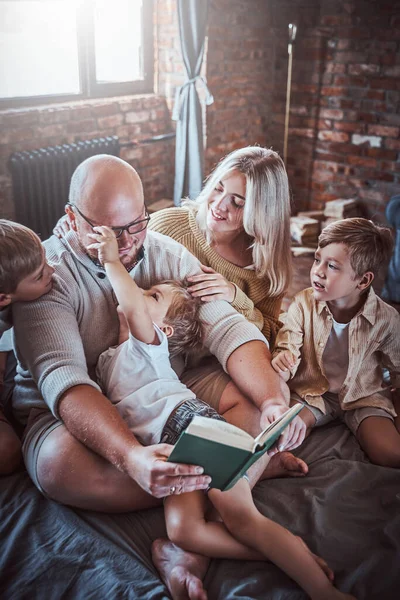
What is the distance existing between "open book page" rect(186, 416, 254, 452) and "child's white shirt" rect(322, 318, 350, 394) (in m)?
0.88

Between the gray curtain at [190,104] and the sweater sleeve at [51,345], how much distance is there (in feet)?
9.27

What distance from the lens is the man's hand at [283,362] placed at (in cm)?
177

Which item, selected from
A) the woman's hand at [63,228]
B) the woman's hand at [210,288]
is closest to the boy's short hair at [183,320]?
the woman's hand at [210,288]

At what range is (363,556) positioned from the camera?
1.39m

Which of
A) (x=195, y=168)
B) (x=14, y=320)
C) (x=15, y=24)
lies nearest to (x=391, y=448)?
(x=14, y=320)

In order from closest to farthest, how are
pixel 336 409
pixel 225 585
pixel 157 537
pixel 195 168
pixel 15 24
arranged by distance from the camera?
pixel 225 585 < pixel 157 537 < pixel 336 409 < pixel 15 24 < pixel 195 168

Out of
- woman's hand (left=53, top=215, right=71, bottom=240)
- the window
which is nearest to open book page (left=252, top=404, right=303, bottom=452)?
woman's hand (left=53, top=215, right=71, bottom=240)

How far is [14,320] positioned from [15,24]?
9.34 feet

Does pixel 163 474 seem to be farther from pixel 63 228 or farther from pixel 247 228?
pixel 247 228

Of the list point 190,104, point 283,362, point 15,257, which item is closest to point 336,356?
point 283,362

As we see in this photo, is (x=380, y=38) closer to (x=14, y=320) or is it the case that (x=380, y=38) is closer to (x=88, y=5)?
(x=88, y=5)

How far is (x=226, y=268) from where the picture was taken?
2205mm

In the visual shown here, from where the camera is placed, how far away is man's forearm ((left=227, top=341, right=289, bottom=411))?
5.37ft

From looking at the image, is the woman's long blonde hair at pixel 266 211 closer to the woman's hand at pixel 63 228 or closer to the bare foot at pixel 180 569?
the woman's hand at pixel 63 228
